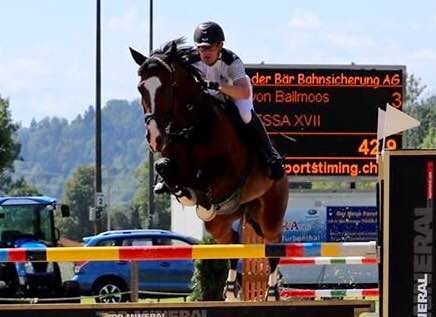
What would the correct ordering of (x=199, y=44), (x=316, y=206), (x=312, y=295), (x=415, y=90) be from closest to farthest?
1. (x=199, y=44)
2. (x=312, y=295)
3. (x=316, y=206)
4. (x=415, y=90)

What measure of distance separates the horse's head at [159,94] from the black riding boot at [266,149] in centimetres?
93

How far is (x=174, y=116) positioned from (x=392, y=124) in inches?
58.9

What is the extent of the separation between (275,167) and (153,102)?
146 cm

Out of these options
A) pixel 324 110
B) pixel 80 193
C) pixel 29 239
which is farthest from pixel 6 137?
pixel 80 193

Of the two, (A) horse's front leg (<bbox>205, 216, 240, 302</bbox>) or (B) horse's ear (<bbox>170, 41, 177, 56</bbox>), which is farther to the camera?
(A) horse's front leg (<bbox>205, 216, 240, 302</bbox>)

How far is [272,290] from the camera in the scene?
8.48 metres

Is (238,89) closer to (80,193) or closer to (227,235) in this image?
(227,235)

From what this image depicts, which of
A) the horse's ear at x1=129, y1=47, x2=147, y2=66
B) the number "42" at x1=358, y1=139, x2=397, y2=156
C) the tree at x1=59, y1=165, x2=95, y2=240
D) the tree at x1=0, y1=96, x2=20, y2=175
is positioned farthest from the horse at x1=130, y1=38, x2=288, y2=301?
the tree at x1=59, y1=165, x2=95, y2=240

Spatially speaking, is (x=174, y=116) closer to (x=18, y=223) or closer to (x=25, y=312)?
(x=25, y=312)

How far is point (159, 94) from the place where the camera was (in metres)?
7.09

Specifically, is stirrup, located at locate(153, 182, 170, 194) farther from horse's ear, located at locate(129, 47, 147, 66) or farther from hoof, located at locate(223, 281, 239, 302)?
hoof, located at locate(223, 281, 239, 302)

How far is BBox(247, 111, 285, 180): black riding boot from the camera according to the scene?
8094 mm

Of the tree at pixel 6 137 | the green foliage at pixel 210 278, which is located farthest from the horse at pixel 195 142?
the tree at pixel 6 137

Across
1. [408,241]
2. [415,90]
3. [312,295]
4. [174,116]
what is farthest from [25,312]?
[415,90]
